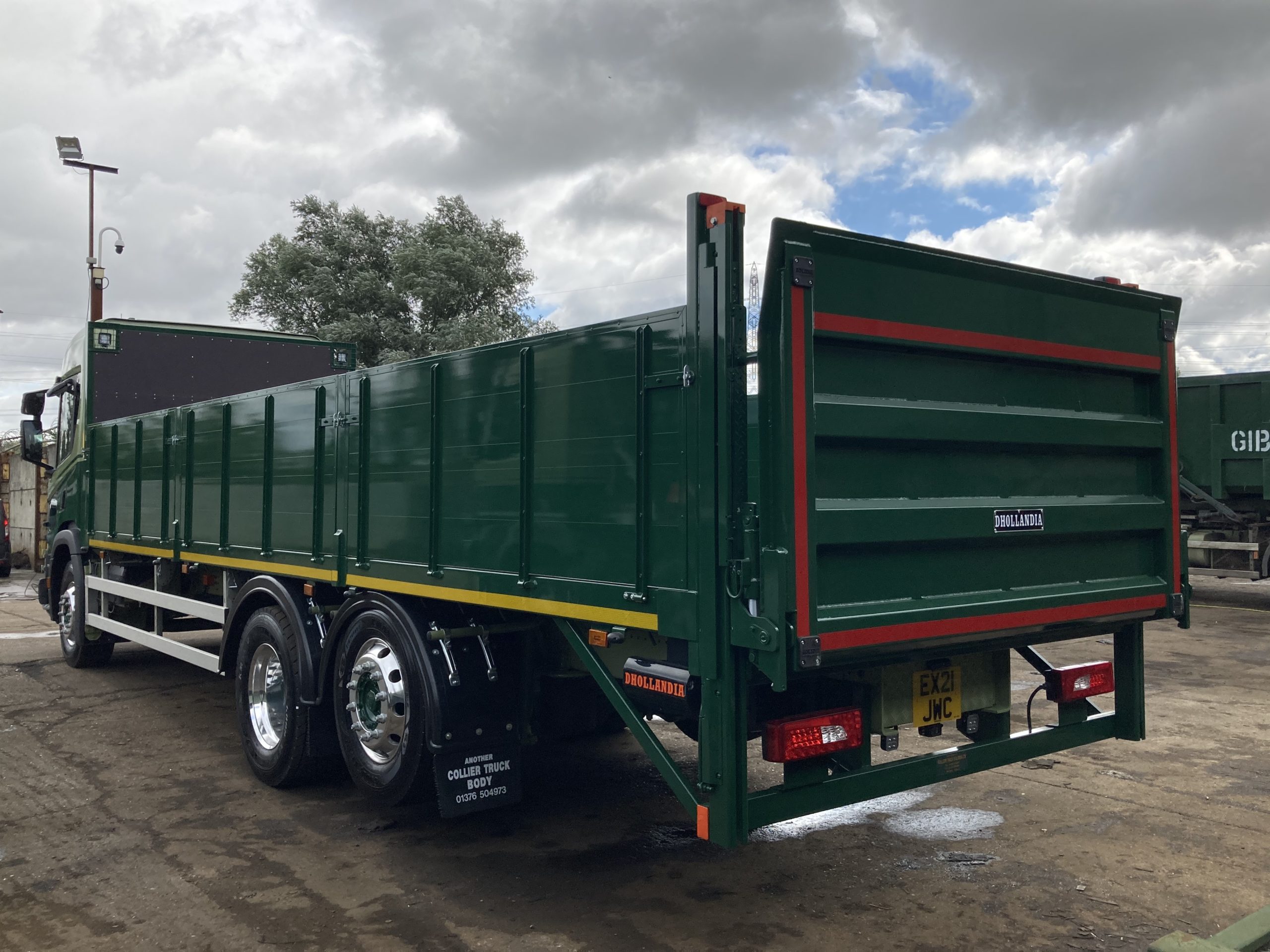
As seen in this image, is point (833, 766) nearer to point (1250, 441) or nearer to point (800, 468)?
point (800, 468)

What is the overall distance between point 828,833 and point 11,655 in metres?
9.24

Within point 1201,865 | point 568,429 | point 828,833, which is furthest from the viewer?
point 828,833

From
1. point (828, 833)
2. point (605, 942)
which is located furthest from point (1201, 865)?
point (605, 942)

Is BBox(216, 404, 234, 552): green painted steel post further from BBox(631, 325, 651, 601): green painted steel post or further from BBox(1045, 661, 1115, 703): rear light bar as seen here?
BBox(1045, 661, 1115, 703): rear light bar

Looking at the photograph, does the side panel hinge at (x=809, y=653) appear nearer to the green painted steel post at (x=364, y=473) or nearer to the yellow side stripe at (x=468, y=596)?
the yellow side stripe at (x=468, y=596)

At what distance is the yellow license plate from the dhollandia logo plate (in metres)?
0.64

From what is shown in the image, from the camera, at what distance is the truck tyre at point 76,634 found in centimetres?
959

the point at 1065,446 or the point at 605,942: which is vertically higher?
the point at 1065,446

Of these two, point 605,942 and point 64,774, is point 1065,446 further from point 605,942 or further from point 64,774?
point 64,774

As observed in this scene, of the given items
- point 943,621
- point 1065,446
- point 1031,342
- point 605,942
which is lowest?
point 605,942

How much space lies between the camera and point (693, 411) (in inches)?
136

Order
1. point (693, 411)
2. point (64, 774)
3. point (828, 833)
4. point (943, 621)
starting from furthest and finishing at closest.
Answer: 1. point (64, 774)
2. point (828, 833)
3. point (943, 621)
4. point (693, 411)

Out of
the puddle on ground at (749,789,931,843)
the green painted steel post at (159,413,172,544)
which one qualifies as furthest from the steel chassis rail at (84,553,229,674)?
the puddle on ground at (749,789,931,843)

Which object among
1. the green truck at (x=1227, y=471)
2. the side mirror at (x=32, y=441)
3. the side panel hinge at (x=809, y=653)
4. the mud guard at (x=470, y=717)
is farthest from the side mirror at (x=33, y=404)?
the green truck at (x=1227, y=471)
